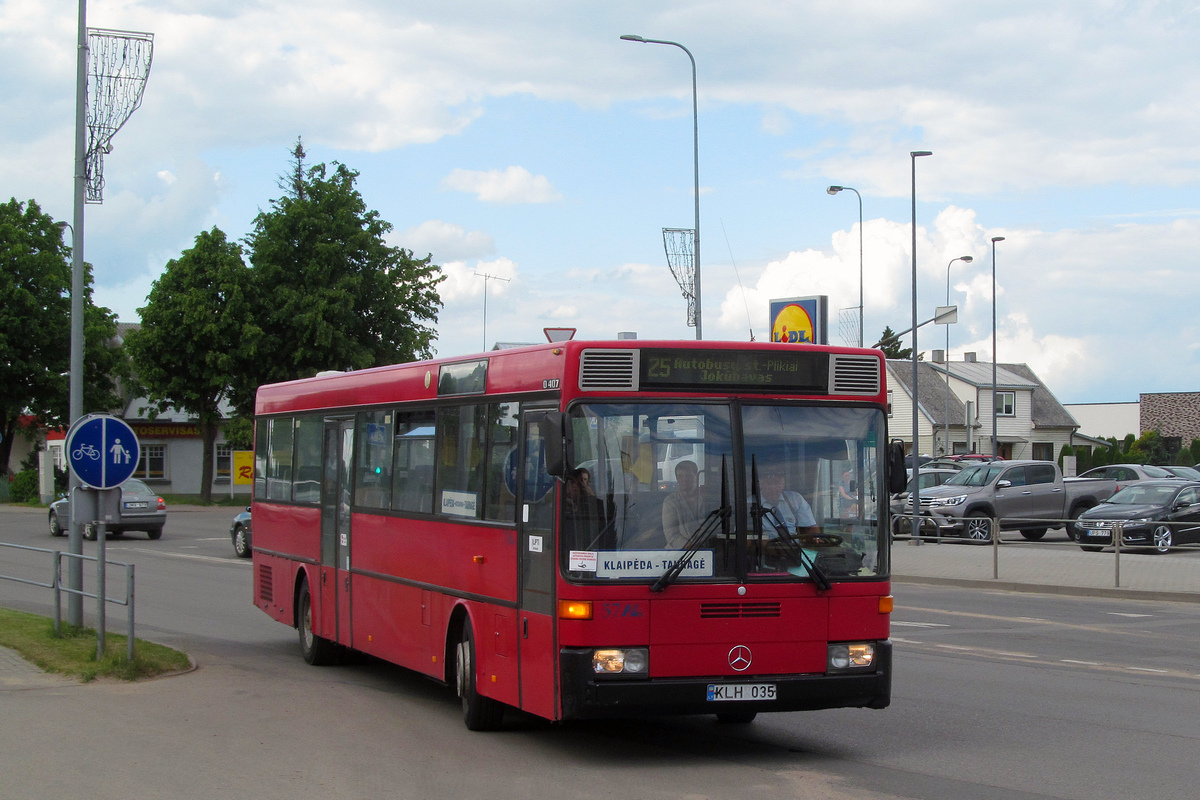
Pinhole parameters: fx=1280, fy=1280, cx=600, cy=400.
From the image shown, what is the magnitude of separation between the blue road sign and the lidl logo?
17735 millimetres

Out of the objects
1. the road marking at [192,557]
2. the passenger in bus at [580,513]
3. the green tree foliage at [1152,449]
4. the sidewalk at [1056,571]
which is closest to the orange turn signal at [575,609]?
the passenger in bus at [580,513]

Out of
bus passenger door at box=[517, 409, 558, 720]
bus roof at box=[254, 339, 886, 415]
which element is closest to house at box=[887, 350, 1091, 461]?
bus roof at box=[254, 339, 886, 415]

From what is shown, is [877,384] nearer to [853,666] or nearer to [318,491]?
[853,666]

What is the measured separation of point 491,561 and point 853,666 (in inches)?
97.9

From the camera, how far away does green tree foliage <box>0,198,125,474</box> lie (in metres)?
57.7

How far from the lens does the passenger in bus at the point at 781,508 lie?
7.78 metres

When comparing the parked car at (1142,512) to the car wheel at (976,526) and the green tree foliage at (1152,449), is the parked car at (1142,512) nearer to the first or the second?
the car wheel at (976,526)

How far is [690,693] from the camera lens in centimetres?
761

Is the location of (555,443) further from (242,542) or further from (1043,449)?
(1043,449)

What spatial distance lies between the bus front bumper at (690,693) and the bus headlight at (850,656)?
1.7 inches

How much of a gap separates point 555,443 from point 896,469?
7.27 feet

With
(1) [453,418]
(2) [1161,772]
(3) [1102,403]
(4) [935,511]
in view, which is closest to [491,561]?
(1) [453,418]

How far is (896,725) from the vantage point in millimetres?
9102

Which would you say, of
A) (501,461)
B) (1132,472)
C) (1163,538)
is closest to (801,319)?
(1163,538)
